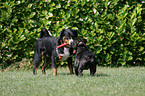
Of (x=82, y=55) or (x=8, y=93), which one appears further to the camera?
(x=82, y=55)

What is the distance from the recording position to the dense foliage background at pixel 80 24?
8.33 meters

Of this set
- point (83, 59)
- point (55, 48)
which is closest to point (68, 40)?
point (55, 48)

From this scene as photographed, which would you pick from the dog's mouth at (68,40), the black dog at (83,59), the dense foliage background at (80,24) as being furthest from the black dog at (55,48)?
the dense foliage background at (80,24)

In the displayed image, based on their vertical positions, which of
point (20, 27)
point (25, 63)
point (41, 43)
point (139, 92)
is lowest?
point (139, 92)

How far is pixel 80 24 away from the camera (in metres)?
8.73

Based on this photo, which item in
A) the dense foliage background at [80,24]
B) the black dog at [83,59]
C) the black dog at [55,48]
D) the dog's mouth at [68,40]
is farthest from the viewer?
the dense foliage background at [80,24]

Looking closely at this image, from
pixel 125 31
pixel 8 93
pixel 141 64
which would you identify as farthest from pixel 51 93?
pixel 141 64

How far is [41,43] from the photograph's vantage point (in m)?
6.93

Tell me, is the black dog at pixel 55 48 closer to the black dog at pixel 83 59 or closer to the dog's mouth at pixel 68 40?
the dog's mouth at pixel 68 40

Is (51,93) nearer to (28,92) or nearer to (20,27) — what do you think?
(28,92)

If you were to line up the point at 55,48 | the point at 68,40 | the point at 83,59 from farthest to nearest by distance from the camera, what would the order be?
the point at 55,48 → the point at 68,40 → the point at 83,59

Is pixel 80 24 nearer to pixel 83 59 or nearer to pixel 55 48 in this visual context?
pixel 55 48

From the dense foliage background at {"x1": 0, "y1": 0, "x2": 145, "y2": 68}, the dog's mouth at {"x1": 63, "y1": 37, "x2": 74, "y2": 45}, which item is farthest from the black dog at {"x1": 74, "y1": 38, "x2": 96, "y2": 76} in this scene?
the dense foliage background at {"x1": 0, "y1": 0, "x2": 145, "y2": 68}

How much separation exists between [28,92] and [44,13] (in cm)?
451
